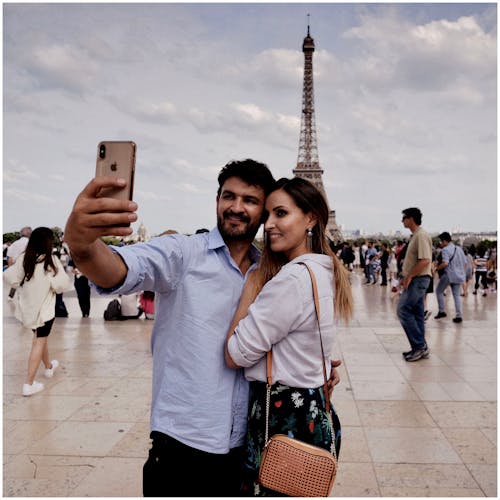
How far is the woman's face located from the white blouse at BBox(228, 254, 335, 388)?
10cm

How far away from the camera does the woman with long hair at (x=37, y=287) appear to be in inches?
216

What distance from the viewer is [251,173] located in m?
2.05

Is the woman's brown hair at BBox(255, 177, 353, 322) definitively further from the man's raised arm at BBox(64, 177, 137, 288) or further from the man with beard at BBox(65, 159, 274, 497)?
the man's raised arm at BBox(64, 177, 137, 288)

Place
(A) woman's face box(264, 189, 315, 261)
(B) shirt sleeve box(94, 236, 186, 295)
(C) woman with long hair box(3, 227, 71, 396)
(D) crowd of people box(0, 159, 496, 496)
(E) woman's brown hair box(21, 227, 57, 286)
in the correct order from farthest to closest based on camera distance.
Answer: (E) woman's brown hair box(21, 227, 57, 286)
(C) woman with long hair box(3, 227, 71, 396)
(A) woman's face box(264, 189, 315, 261)
(D) crowd of people box(0, 159, 496, 496)
(B) shirt sleeve box(94, 236, 186, 295)

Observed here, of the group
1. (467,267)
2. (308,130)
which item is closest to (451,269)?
(467,267)

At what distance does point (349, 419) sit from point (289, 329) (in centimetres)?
319

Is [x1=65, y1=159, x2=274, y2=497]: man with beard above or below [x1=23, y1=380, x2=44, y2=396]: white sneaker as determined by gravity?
above

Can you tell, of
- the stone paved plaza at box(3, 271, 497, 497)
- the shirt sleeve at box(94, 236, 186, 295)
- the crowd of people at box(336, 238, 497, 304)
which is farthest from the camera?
the crowd of people at box(336, 238, 497, 304)

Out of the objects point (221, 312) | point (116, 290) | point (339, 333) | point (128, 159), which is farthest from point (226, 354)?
point (339, 333)

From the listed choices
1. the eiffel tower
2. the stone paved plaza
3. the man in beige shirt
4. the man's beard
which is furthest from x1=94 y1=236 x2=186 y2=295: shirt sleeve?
the eiffel tower

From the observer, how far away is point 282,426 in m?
1.83

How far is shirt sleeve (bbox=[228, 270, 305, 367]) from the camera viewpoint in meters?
1.78

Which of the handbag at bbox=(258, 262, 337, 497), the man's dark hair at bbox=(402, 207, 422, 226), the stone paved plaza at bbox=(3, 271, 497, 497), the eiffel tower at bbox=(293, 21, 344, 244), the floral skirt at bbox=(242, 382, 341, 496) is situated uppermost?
the eiffel tower at bbox=(293, 21, 344, 244)

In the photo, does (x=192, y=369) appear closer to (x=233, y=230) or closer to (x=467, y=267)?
(x=233, y=230)
